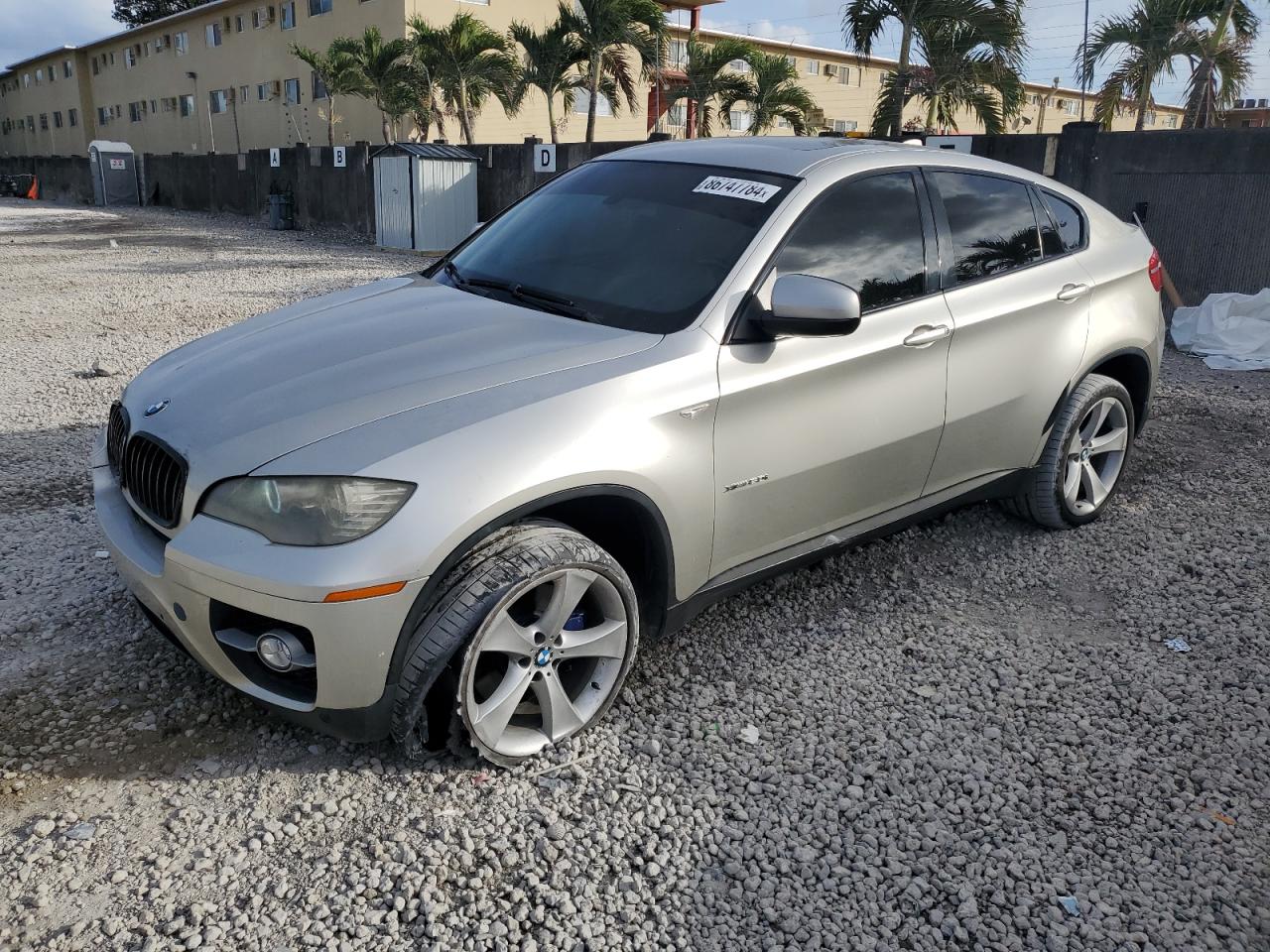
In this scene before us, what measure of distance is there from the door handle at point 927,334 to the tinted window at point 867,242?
0.13 meters

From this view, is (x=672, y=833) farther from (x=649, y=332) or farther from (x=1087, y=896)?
(x=649, y=332)

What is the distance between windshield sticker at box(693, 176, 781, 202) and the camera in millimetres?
3516

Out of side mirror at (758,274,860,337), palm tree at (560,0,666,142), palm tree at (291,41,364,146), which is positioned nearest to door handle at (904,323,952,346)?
side mirror at (758,274,860,337)

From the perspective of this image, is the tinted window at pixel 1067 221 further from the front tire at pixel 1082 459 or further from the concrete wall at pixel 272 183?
the concrete wall at pixel 272 183

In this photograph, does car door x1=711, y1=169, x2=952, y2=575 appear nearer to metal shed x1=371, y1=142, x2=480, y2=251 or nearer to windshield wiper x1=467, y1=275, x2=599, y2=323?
windshield wiper x1=467, y1=275, x2=599, y2=323

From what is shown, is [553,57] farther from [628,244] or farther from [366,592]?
[366,592]

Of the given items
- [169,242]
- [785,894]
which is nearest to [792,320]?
[785,894]

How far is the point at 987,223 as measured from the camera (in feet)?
13.6

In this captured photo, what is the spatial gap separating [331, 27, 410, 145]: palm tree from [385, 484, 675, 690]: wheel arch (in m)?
26.2

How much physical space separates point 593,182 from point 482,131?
1201 inches

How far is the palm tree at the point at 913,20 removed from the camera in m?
14.8

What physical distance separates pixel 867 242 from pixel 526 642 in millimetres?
1923

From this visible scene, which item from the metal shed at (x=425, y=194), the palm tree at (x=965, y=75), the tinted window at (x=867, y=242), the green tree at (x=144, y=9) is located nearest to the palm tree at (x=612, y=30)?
the metal shed at (x=425, y=194)

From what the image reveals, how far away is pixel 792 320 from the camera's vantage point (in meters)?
3.13
